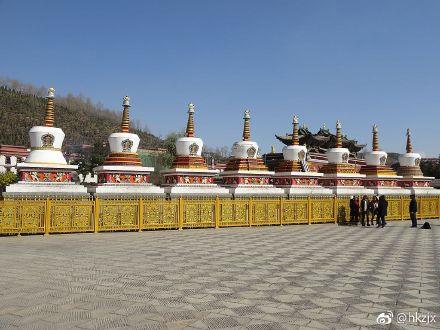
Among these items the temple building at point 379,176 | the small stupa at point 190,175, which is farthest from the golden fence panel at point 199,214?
the temple building at point 379,176

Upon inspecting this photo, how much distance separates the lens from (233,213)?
→ 1997cm

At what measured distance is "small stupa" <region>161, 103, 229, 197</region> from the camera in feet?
74.6

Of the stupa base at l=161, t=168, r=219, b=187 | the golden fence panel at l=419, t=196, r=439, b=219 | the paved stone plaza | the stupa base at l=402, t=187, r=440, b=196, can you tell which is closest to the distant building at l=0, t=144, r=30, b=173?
the stupa base at l=161, t=168, r=219, b=187

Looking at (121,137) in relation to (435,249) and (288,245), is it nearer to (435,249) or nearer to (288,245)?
(288,245)

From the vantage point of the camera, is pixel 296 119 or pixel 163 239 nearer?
pixel 163 239

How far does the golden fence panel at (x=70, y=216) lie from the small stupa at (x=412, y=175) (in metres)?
26.0

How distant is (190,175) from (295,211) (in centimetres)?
578

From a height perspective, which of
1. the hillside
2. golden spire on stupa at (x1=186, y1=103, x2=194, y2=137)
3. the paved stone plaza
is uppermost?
the hillside

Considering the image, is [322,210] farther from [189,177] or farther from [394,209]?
[189,177]

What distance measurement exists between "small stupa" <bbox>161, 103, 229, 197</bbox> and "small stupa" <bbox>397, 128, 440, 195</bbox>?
710 inches

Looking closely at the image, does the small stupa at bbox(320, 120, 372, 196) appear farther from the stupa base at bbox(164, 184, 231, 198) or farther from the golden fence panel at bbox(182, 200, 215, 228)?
the golden fence panel at bbox(182, 200, 215, 228)

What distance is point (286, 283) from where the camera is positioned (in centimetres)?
830

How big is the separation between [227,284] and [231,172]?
18394mm

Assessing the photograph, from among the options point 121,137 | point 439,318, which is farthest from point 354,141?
point 439,318
